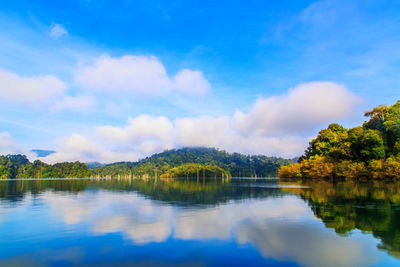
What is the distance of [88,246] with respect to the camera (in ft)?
42.9

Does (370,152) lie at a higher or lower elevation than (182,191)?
higher

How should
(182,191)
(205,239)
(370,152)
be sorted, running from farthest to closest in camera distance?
(370,152), (182,191), (205,239)

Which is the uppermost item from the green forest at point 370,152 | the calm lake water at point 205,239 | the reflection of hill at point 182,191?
the green forest at point 370,152

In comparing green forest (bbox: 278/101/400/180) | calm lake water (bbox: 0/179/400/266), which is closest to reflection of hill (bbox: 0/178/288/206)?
calm lake water (bbox: 0/179/400/266)

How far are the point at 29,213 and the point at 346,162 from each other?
77.6 meters

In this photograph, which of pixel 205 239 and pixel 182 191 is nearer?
pixel 205 239

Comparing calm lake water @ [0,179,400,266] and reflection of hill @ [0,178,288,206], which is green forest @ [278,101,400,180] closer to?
reflection of hill @ [0,178,288,206]

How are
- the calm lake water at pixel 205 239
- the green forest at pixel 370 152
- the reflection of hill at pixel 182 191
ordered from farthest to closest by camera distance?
the green forest at pixel 370 152 → the reflection of hill at pixel 182 191 → the calm lake water at pixel 205 239

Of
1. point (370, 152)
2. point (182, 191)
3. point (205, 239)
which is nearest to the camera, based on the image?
point (205, 239)

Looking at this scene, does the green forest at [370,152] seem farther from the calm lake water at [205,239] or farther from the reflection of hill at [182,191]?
the calm lake water at [205,239]

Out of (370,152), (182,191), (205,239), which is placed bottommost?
(182,191)

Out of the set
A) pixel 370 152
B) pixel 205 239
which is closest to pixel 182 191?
pixel 205 239

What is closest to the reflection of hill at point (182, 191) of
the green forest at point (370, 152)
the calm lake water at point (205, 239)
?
the calm lake water at point (205, 239)

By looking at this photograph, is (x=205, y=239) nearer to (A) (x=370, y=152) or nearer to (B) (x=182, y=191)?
(B) (x=182, y=191)
